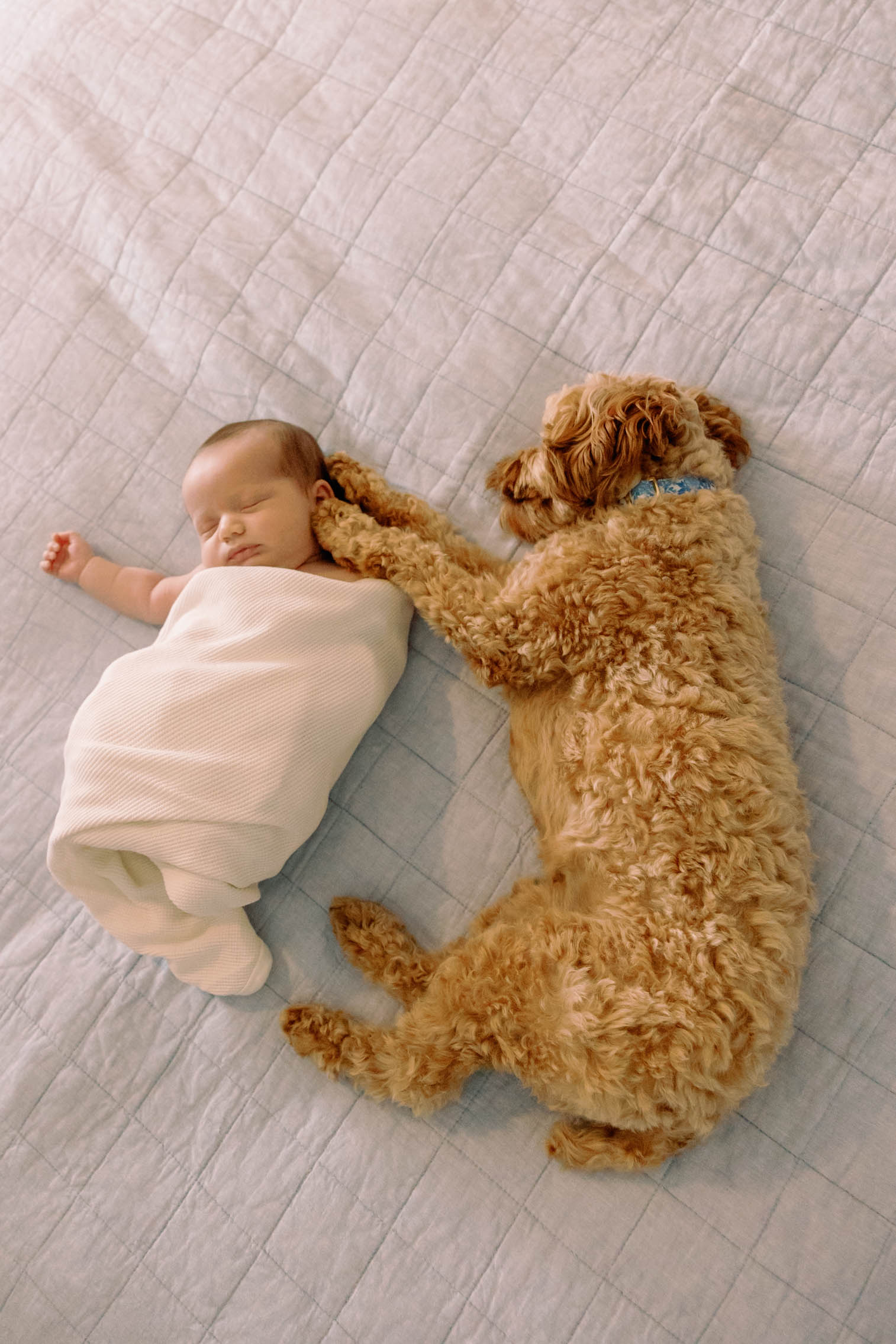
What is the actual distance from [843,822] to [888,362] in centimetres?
93

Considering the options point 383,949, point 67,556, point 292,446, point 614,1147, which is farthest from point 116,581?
point 614,1147

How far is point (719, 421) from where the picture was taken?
1741 millimetres

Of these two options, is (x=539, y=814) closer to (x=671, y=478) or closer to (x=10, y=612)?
(x=671, y=478)

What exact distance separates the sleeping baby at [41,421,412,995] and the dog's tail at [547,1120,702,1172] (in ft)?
2.13

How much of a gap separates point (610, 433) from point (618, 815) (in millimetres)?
664

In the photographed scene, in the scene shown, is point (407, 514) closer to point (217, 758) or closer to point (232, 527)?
point (232, 527)

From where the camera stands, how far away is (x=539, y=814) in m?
1.72

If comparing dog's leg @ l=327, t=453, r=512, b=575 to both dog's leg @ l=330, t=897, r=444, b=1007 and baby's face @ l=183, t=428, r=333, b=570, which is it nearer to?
baby's face @ l=183, t=428, r=333, b=570

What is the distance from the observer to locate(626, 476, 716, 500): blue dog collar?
1.66m

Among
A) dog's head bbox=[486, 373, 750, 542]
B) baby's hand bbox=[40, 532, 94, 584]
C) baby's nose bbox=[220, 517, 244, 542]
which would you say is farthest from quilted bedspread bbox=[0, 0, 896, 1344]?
baby's nose bbox=[220, 517, 244, 542]

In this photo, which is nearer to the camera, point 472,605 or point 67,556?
point 472,605

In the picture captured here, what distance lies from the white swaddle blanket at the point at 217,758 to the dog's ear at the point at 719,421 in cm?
72

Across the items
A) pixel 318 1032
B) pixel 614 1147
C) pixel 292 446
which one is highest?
pixel 292 446

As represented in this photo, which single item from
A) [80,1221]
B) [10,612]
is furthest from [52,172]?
[80,1221]
